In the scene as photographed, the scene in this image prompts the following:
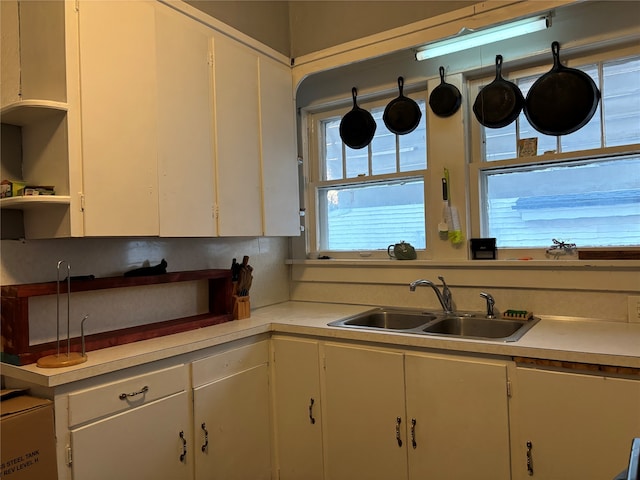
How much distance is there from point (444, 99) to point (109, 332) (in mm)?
2112

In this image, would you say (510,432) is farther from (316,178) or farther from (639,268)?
(316,178)

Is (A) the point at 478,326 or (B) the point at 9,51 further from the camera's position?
(A) the point at 478,326

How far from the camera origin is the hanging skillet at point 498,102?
2.33m

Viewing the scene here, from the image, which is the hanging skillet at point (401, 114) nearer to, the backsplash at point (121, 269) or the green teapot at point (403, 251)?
the green teapot at point (403, 251)

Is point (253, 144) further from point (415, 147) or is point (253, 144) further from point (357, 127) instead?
point (415, 147)

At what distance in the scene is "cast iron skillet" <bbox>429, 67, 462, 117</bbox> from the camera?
2.52 m

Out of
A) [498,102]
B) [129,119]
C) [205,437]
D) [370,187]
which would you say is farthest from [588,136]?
[205,437]

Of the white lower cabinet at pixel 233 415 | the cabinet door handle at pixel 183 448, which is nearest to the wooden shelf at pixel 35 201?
the white lower cabinet at pixel 233 415

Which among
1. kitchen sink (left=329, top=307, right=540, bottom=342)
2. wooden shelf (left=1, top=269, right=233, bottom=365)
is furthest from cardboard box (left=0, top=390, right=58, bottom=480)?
kitchen sink (left=329, top=307, right=540, bottom=342)

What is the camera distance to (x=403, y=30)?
8.04ft

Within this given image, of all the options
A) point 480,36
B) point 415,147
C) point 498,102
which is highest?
point 480,36

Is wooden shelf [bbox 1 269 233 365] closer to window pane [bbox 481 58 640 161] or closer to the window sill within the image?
the window sill

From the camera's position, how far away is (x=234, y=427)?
2123 mm

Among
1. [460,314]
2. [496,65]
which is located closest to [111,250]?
[460,314]
